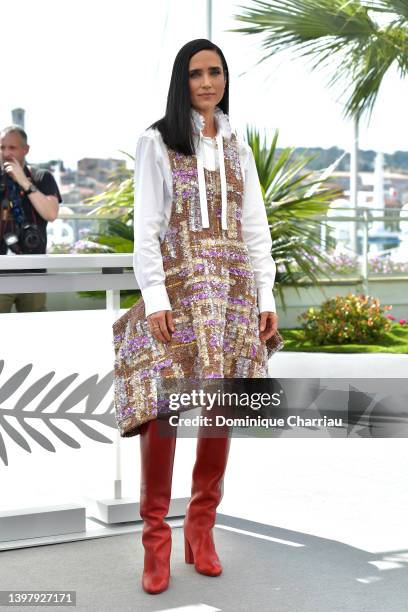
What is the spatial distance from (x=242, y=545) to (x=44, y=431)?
796 mm

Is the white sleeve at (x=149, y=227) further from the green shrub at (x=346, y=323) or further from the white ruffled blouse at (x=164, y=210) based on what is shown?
the green shrub at (x=346, y=323)

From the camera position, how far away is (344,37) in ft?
27.6

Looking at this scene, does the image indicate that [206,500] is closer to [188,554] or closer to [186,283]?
[188,554]

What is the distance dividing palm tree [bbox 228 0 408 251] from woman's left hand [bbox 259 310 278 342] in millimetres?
5066

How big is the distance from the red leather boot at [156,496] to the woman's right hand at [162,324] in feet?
0.85

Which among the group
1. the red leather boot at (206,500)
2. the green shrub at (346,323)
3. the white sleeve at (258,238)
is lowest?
the red leather boot at (206,500)

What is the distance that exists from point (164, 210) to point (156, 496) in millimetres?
870

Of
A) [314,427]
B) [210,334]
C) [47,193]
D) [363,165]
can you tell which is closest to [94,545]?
[210,334]

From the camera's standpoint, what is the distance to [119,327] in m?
3.50

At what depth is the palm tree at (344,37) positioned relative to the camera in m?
8.21

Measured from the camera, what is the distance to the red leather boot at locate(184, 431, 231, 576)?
3473mm

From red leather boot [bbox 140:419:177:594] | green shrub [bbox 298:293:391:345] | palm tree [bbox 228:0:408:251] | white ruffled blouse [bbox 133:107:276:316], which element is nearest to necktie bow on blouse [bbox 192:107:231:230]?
white ruffled blouse [bbox 133:107:276:316]

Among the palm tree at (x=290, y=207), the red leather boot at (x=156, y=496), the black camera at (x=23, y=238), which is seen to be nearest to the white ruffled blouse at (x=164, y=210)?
the red leather boot at (x=156, y=496)

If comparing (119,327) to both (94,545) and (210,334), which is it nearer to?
(210,334)
